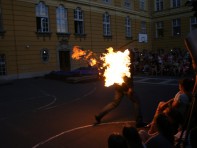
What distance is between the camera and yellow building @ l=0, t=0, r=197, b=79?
22438 millimetres

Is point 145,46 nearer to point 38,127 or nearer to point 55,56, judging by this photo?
point 55,56

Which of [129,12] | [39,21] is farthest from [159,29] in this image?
[39,21]

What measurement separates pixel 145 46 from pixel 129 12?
6233 millimetres

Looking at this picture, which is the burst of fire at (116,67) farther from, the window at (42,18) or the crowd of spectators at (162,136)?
the window at (42,18)

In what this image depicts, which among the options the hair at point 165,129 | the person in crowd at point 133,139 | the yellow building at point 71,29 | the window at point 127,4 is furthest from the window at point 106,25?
the person in crowd at point 133,139

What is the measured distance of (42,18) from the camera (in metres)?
24.9

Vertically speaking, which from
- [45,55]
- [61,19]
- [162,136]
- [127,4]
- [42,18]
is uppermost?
[127,4]

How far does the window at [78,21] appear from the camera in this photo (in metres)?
28.1

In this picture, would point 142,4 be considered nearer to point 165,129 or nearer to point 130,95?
point 130,95

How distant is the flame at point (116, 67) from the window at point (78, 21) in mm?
20014

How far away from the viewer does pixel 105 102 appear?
12.3m

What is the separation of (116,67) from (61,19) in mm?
19239

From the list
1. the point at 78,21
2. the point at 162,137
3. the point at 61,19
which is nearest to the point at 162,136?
the point at 162,137

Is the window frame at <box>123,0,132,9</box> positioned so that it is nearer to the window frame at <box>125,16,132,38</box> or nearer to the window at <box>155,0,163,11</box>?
the window frame at <box>125,16,132,38</box>
